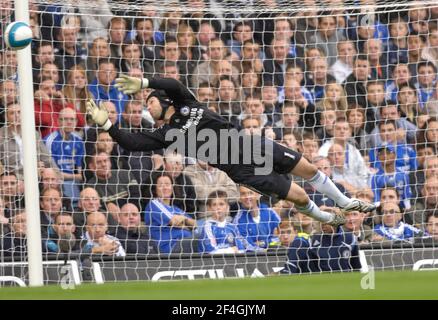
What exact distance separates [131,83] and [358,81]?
4884mm

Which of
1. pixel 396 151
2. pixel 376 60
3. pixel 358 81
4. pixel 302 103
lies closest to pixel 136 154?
pixel 302 103

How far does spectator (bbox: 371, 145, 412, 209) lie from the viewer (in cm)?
1476

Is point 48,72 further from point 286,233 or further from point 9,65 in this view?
point 286,233

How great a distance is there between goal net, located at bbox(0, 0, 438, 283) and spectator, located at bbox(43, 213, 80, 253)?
2cm

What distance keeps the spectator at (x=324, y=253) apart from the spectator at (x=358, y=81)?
247 cm

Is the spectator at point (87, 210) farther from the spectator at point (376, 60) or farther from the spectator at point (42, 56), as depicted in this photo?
the spectator at point (376, 60)

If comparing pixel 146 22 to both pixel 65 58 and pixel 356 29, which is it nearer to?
pixel 65 58

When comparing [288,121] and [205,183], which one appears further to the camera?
[288,121]

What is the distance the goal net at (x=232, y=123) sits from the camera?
43.4 ft

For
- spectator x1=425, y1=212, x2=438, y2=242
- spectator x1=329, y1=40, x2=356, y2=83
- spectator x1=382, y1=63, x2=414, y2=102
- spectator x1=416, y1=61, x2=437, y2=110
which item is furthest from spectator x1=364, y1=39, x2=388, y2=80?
spectator x1=425, y1=212, x2=438, y2=242

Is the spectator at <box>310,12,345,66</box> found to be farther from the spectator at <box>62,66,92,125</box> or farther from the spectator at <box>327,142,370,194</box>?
the spectator at <box>62,66,92,125</box>

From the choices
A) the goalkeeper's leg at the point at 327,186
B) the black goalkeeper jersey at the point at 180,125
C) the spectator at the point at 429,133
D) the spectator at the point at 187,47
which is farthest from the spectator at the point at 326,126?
the black goalkeeper jersey at the point at 180,125

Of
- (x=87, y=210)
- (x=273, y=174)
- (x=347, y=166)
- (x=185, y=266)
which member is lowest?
(x=185, y=266)

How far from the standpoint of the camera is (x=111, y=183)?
1402 cm
